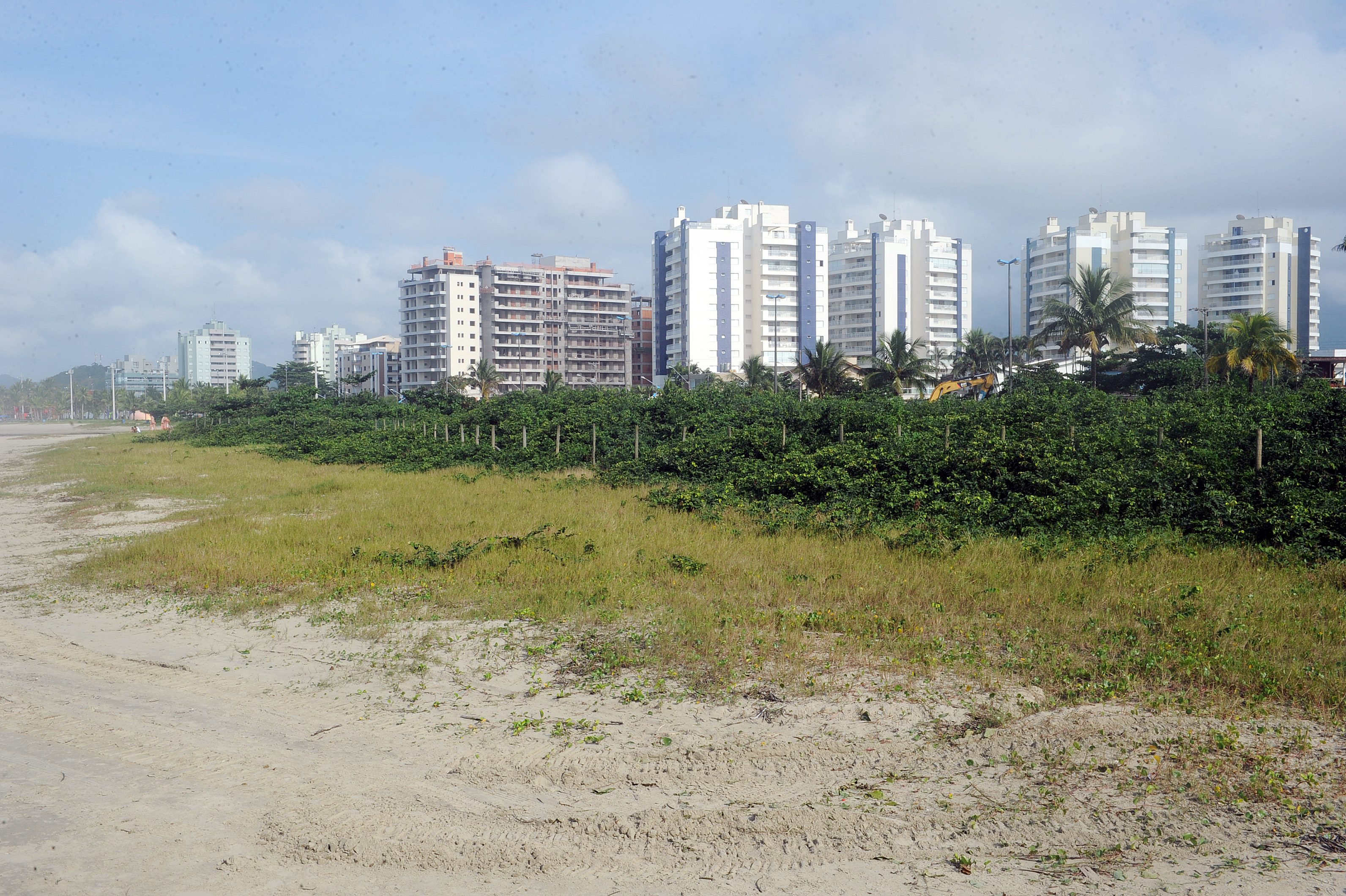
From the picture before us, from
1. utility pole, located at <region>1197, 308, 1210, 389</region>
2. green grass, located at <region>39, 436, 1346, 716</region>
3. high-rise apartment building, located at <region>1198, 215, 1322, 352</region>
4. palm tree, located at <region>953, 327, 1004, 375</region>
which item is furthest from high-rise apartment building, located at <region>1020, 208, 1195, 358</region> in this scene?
green grass, located at <region>39, 436, 1346, 716</region>

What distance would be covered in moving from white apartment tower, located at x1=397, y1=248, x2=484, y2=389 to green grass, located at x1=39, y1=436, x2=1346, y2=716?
10085 cm

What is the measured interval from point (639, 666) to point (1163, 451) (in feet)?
37.0

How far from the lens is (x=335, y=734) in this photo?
6.60 metres

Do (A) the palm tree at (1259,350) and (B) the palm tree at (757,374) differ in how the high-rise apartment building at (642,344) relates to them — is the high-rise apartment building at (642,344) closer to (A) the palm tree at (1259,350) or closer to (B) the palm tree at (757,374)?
(B) the palm tree at (757,374)

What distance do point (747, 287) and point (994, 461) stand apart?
8687 centimetres

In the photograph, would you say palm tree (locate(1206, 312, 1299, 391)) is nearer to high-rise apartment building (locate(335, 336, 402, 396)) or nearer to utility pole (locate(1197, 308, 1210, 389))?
utility pole (locate(1197, 308, 1210, 389))

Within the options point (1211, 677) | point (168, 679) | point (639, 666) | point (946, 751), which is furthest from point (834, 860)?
point (168, 679)

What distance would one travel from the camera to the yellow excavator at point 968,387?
147ft

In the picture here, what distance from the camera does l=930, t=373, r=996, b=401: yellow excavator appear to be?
44.7 meters

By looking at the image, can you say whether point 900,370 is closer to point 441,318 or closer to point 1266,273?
point 441,318

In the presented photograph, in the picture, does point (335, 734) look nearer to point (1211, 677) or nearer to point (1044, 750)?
point (1044, 750)

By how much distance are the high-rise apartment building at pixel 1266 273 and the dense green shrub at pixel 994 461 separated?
102062 millimetres

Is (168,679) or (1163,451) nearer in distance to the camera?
(168,679)

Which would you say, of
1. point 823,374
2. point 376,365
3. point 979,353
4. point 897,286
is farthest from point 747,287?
point 376,365
